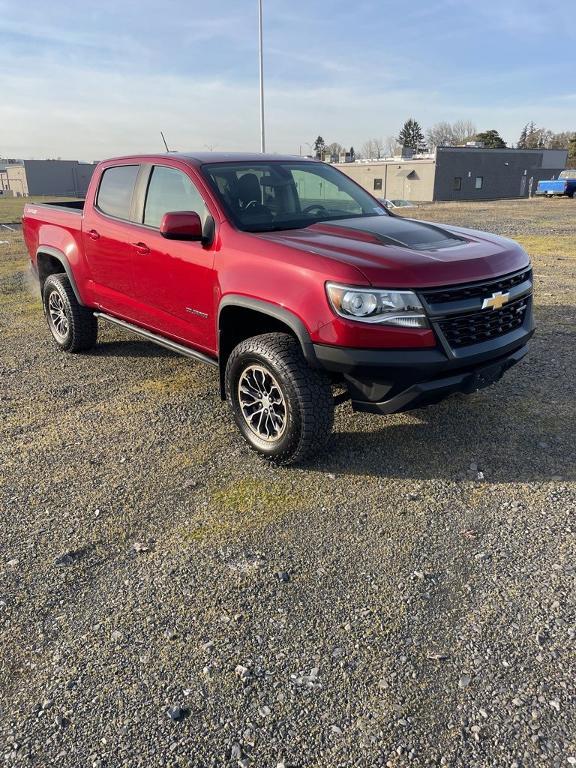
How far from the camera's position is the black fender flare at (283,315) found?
11.2ft

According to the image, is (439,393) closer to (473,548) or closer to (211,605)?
(473,548)

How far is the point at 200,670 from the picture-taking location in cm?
234

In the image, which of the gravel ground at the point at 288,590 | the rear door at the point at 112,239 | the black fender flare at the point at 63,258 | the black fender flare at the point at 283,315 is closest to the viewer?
the gravel ground at the point at 288,590

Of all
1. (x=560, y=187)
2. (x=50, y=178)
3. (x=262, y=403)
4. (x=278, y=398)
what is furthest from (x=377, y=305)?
(x=50, y=178)

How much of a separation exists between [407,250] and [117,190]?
285cm

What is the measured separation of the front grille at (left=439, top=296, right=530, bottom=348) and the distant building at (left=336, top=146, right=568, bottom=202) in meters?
52.6

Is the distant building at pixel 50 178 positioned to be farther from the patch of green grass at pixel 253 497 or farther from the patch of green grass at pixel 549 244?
the patch of green grass at pixel 253 497

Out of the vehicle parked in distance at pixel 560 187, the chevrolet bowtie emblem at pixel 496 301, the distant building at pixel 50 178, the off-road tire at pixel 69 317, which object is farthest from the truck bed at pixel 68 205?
the distant building at pixel 50 178

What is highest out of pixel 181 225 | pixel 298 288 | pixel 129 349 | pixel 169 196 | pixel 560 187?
pixel 169 196

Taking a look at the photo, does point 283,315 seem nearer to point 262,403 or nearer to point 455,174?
point 262,403

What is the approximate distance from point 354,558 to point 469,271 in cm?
176

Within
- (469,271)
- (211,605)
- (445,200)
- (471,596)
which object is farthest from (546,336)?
(445,200)

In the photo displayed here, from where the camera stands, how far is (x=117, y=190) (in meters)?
5.21

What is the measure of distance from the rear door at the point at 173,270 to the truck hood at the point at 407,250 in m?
0.58
